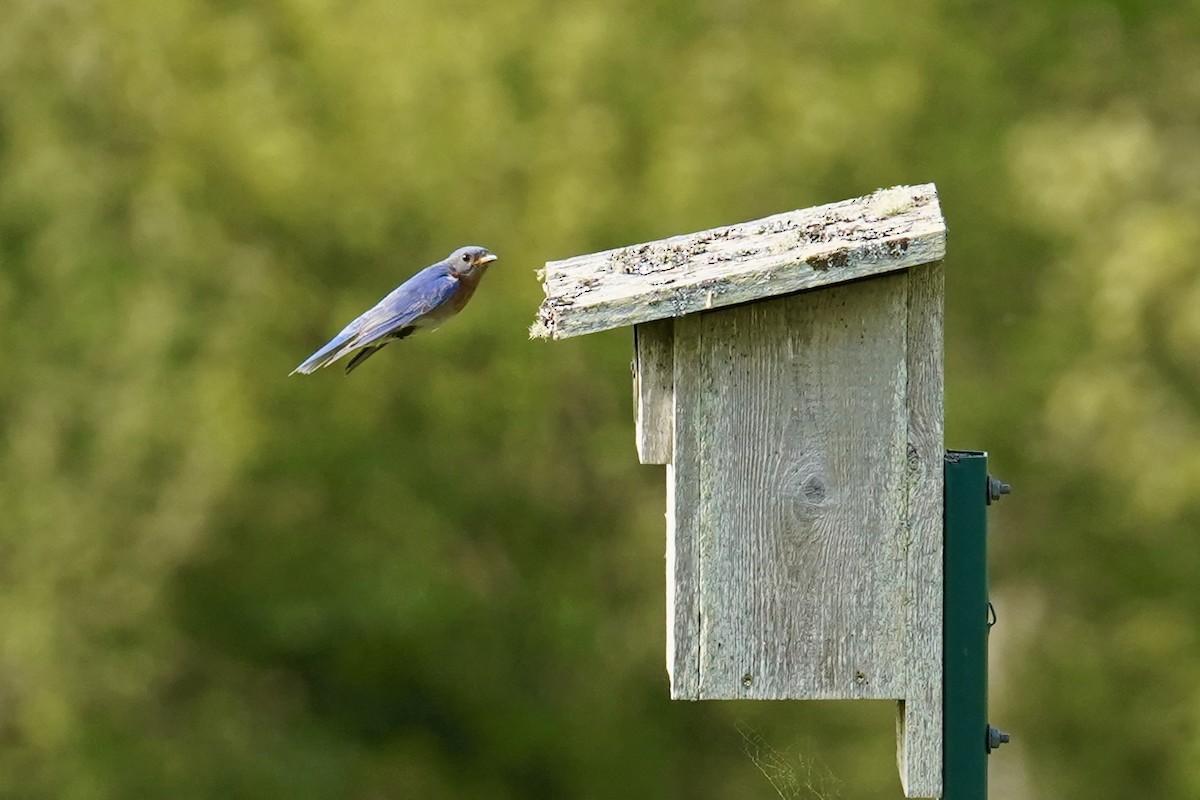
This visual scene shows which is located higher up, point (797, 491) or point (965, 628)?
point (797, 491)

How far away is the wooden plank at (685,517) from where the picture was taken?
2.86 meters

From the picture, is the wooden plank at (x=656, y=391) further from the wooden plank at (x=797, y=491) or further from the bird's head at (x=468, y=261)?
the bird's head at (x=468, y=261)

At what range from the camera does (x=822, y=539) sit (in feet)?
9.46

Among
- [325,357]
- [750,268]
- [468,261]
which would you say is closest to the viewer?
[750,268]

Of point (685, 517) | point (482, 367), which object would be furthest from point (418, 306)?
point (482, 367)

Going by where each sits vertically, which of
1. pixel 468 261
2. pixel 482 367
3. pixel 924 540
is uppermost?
pixel 482 367

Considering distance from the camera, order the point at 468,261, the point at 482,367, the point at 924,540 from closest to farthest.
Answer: the point at 924,540 → the point at 468,261 → the point at 482,367

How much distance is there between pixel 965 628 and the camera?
289 cm

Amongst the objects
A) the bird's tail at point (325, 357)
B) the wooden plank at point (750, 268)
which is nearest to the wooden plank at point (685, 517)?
the wooden plank at point (750, 268)

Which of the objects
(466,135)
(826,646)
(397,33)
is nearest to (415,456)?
(466,135)

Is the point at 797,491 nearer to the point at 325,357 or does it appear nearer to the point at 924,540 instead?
the point at 924,540

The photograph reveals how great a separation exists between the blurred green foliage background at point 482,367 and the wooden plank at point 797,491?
5874 millimetres

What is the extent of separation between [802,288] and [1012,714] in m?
7.70

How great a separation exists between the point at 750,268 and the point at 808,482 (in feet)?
1.35
